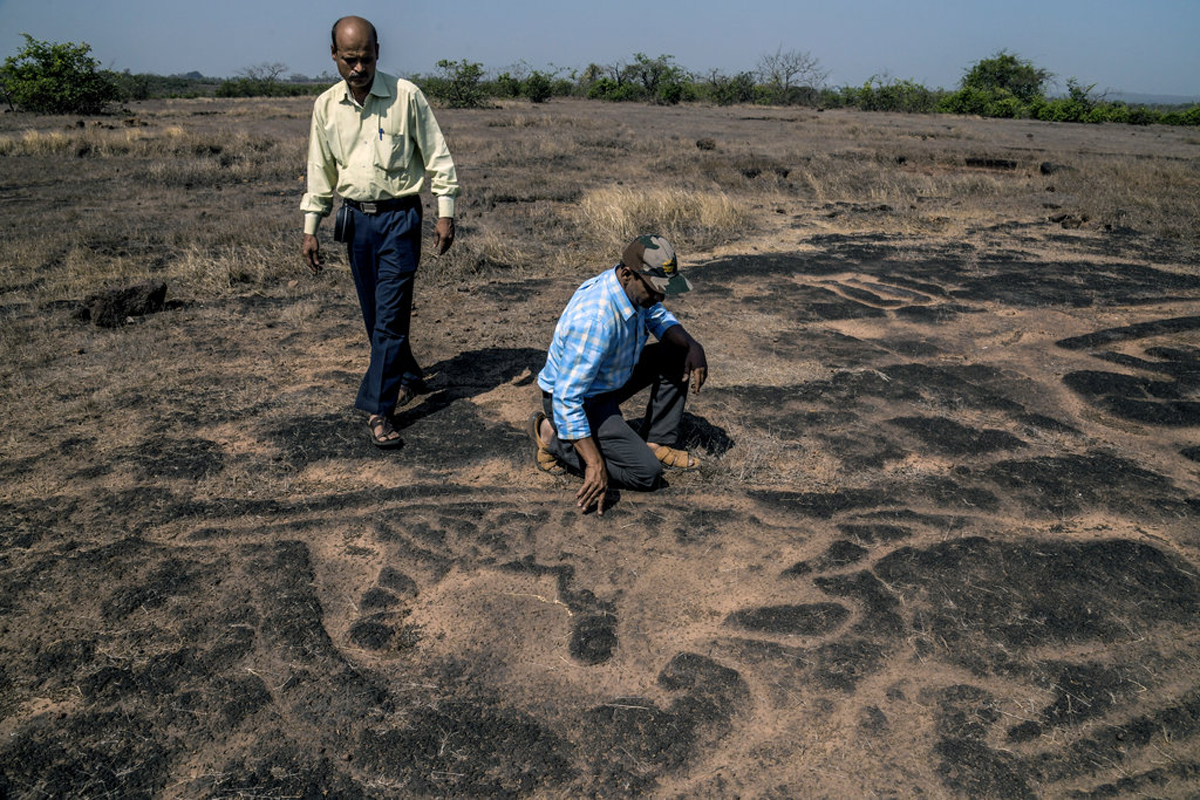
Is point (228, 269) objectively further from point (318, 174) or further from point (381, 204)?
point (381, 204)

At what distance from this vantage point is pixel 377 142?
13.2 ft

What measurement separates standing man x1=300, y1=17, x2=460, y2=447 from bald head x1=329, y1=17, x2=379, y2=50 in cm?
2

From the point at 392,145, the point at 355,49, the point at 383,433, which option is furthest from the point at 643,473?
the point at 355,49

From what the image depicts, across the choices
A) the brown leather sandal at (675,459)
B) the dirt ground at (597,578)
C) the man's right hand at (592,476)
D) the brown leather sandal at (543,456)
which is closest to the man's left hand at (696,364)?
the brown leather sandal at (675,459)

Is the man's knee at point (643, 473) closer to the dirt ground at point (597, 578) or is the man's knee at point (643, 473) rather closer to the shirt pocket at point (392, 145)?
the dirt ground at point (597, 578)

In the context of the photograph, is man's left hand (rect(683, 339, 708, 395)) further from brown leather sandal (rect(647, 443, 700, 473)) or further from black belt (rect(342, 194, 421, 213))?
black belt (rect(342, 194, 421, 213))

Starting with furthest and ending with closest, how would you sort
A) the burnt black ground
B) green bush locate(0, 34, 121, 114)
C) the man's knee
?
green bush locate(0, 34, 121, 114) < the man's knee < the burnt black ground

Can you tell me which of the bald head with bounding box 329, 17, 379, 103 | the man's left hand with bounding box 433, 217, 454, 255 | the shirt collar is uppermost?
the bald head with bounding box 329, 17, 379, 103

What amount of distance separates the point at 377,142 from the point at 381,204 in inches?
12.1

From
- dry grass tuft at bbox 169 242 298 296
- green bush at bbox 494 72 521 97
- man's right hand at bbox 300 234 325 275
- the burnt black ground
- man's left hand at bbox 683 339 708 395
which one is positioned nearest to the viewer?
the burnt black ground

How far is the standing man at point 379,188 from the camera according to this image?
4027mm

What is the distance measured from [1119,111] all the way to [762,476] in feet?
115

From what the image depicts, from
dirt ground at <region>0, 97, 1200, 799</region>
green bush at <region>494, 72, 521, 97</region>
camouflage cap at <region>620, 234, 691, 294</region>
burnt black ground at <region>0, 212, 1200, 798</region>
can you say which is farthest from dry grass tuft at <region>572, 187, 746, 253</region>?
green bush at <region>494, 72, 521, 97</region>

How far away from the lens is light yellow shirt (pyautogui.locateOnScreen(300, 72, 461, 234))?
4.03m
